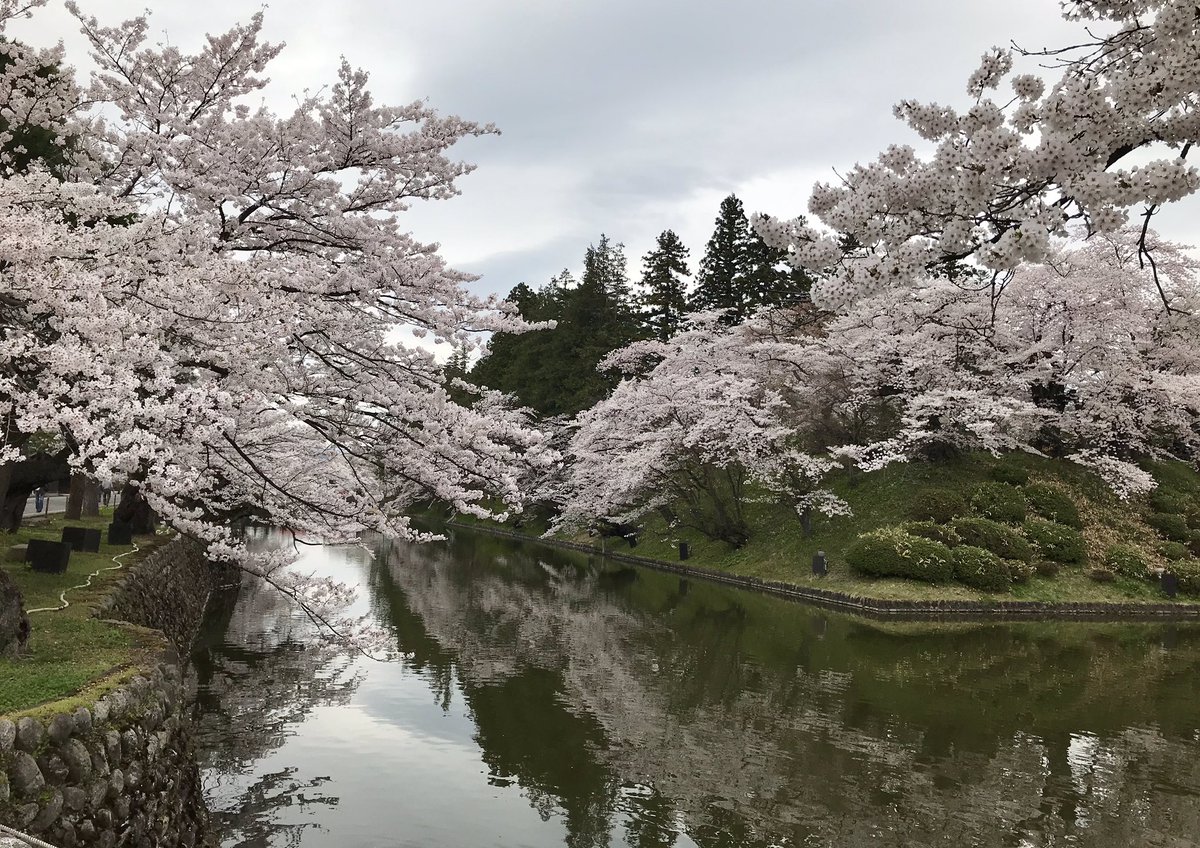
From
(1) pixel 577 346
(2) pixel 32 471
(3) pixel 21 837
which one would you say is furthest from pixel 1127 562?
(1) pixel 577 346

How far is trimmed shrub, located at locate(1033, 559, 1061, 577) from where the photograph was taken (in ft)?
72.9

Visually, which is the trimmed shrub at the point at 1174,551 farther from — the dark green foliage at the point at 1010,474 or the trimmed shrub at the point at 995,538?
the trimmed shrub at the point at 995,538

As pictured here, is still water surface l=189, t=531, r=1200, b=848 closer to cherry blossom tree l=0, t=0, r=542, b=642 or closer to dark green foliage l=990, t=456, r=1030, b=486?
cherry blossom tree l=0, t=0, r=542, b=642

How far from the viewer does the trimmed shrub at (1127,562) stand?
22.7 meters

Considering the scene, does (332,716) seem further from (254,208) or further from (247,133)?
(247,133)

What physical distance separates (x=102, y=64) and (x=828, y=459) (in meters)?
24.6

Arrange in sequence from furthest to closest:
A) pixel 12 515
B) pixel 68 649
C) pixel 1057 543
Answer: pixel 1057 543 < pixel 12 515 < pixel 68 649

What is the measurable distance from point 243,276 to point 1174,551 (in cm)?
2648

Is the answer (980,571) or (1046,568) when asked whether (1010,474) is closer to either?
(1046,568)

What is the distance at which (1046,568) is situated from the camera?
2220cm

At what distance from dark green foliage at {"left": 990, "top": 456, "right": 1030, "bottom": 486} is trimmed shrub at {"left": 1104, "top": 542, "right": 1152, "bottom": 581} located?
369 cm

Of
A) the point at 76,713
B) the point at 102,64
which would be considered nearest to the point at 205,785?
the point at 76,713

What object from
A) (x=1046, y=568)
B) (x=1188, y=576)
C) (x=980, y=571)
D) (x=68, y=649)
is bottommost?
(x=68, y=649)

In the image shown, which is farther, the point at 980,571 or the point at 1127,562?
the point at 1127,562
